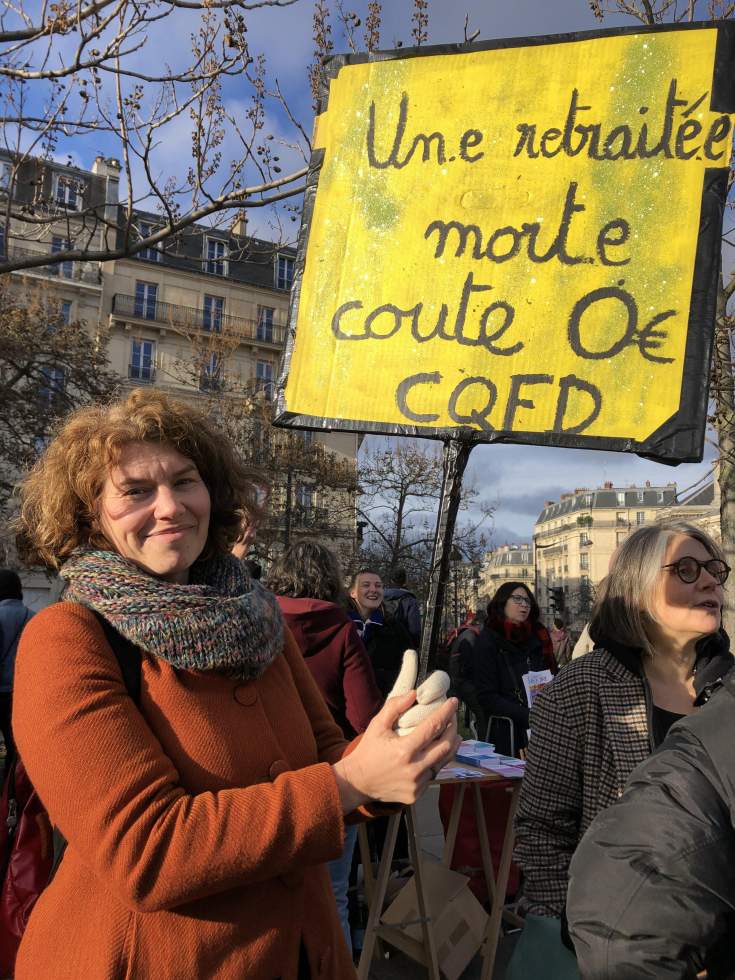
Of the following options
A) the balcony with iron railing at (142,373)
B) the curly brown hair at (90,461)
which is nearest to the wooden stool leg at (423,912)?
the curly brown hair at (90,461)

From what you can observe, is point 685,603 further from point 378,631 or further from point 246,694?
point 378,631

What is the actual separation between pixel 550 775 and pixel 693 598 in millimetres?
689

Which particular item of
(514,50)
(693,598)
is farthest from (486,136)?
(693,598)

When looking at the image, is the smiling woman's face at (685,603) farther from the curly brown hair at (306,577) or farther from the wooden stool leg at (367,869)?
the wooden stool leg at (367,869)

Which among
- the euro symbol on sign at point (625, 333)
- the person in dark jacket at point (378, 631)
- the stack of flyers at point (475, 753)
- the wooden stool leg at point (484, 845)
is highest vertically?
A: the euro symbol on sign at point (625, 333)

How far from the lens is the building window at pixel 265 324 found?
110 feet

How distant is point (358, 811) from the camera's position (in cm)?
140

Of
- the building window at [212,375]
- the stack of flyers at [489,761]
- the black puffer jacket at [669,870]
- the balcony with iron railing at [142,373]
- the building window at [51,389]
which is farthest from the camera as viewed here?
the balcony with iron railing at [142,373]

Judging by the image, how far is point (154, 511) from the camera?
149cm

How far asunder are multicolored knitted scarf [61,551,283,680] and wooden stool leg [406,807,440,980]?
219cm

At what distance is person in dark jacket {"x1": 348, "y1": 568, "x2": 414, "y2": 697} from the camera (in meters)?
5.44

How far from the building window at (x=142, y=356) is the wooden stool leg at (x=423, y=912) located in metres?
30.6

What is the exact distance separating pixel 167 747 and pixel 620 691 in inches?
54.1

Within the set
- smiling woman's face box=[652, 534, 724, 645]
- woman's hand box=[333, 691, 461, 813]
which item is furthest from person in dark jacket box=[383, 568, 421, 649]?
woman's hand box=[333, 691, 461, 813]
